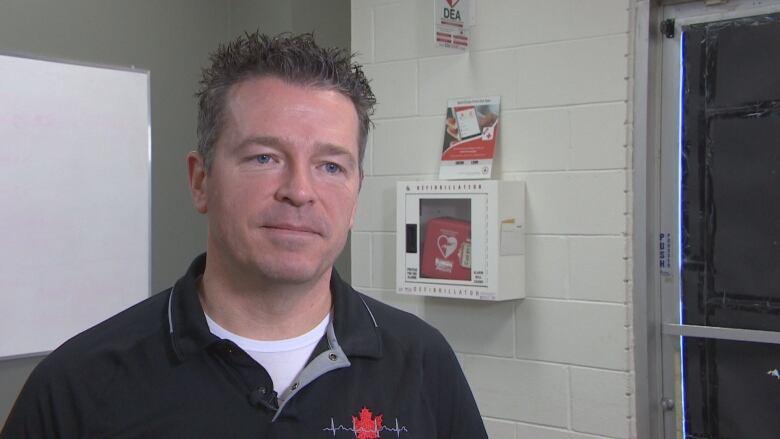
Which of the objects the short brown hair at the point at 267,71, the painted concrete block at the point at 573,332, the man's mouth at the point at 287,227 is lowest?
the painted concrete block at the point at 573,332

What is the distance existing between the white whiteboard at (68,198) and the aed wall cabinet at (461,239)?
1.12 meters

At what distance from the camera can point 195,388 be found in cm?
120

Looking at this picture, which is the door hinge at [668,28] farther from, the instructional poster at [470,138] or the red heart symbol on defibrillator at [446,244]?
the red heart symbol on defibrillator at [446,244]

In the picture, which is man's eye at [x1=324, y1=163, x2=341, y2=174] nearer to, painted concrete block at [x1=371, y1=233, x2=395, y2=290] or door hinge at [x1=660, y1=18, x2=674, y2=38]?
door hinge at [x1=660, y1=18, x2=674, y2=38]

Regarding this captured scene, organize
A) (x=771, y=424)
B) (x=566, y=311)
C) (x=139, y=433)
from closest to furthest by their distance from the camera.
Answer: (x=139, y=433) → (x=771, y=424) → (x=566, y=311)

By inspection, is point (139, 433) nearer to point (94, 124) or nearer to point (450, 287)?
point (450, 287)

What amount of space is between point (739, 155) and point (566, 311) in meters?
0.74

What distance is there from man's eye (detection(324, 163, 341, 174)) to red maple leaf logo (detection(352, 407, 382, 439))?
0.38 metres

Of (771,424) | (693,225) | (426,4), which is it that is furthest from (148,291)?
(771,424)

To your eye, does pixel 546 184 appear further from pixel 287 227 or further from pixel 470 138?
pixel 287 227

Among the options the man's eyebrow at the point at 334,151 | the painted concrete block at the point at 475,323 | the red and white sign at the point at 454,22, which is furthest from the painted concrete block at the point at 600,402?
the man's eyebrow at the point at 334,151

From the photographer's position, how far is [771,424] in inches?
95.7

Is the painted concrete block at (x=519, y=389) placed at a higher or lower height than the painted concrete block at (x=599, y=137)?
lower

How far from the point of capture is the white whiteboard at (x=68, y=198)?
2885mm
